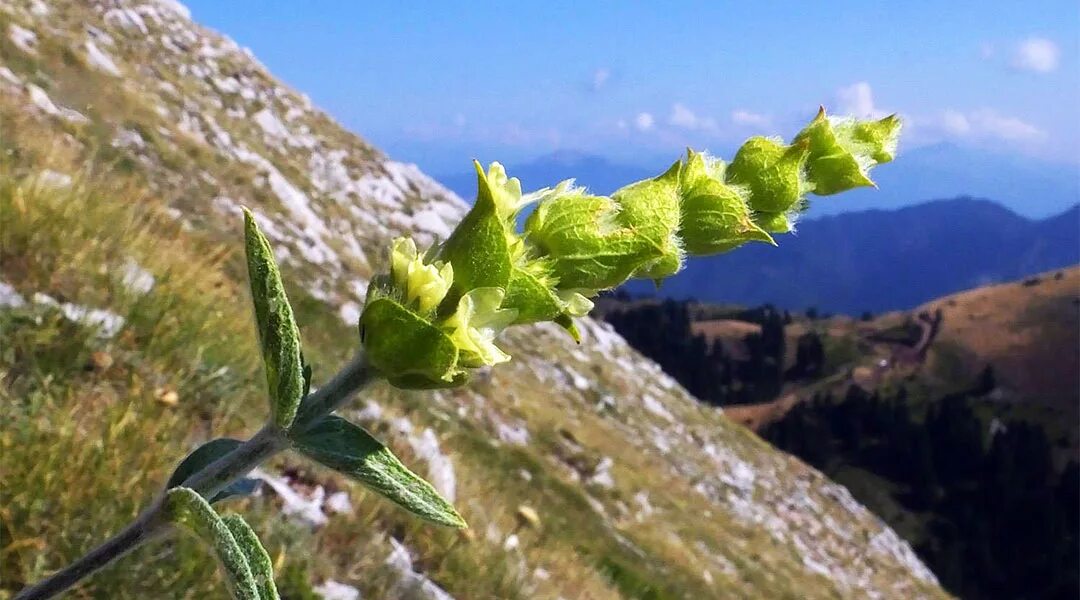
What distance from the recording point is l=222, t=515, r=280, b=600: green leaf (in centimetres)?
116

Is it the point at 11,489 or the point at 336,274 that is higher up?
the point at 336,274

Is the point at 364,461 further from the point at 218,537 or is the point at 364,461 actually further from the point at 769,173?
the point at 769,173

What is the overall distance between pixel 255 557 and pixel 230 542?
77mm

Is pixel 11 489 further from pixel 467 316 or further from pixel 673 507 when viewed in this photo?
pixel 673 507

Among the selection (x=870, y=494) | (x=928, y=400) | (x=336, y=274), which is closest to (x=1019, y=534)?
(x=870, y=494)

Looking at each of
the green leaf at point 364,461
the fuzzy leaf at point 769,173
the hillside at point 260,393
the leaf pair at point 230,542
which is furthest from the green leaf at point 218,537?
the hillside at point 260,393

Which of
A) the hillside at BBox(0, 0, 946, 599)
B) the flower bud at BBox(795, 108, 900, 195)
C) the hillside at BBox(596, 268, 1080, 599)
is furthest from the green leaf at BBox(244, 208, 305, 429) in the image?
the hillside at BBox(596, 268, 1080, 599)

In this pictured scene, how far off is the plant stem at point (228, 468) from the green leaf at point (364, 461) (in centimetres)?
3

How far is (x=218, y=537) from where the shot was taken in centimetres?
114

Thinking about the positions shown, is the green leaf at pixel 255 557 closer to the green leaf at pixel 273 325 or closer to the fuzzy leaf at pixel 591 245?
the green leaf at pixel 273 325

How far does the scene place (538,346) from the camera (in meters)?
21.2

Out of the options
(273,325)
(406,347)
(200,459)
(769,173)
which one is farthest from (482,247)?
(200,459)

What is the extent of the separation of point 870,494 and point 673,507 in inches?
4748

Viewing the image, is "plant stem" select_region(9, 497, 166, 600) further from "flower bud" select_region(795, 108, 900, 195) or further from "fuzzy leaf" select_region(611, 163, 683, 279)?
"flower bud" select_region(795, 108, 900, 195)
